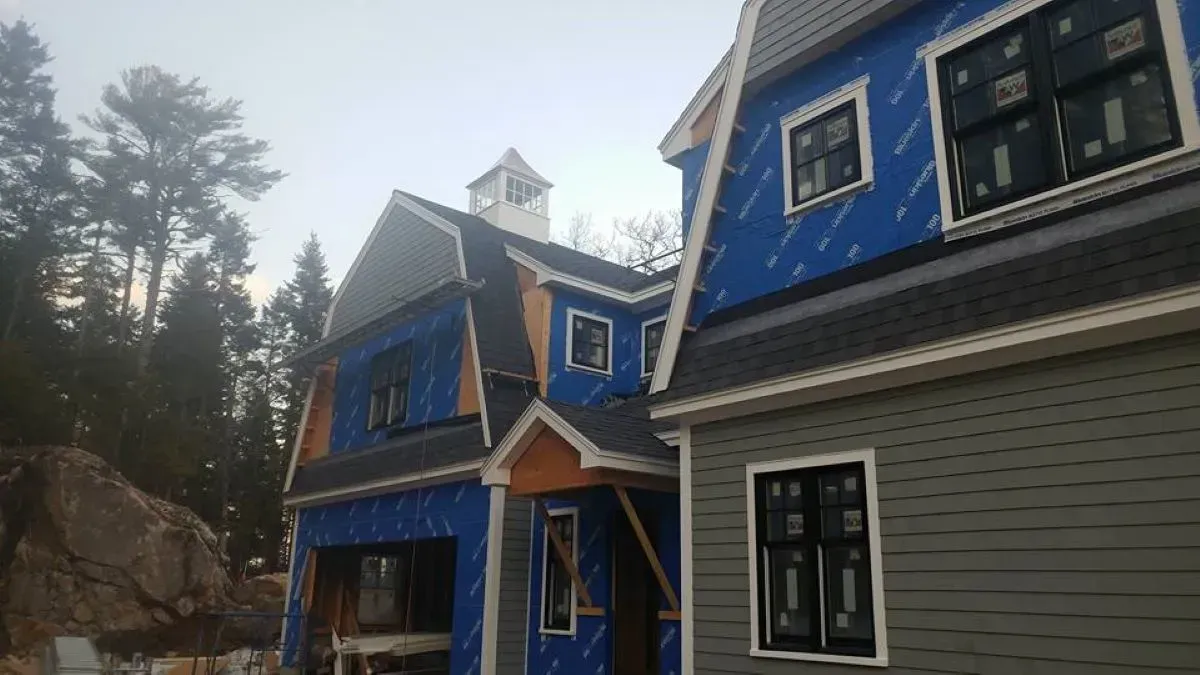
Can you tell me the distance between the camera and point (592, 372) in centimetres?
1322

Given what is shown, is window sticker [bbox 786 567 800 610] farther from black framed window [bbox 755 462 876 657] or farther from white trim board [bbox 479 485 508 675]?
white trim board [bbox 479 485 508 675]

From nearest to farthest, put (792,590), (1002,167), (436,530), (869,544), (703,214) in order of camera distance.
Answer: (869,544) → (1002,167) → (792,590) → (703,214) → (436,530)

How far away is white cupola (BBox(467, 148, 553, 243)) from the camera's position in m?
20.9

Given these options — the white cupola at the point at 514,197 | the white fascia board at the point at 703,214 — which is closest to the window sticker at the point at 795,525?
the white fascia board at the point at 703,214

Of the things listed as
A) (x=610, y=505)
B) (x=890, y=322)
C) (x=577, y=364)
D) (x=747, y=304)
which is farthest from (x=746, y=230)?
(x=577, y=364)

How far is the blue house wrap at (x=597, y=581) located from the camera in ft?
31.1

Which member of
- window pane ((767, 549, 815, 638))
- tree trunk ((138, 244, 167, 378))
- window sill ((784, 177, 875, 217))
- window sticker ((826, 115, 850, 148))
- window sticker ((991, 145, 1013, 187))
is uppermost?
tree trunk ((138, 244, 167, 378))

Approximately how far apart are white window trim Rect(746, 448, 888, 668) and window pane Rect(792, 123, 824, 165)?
284 cm

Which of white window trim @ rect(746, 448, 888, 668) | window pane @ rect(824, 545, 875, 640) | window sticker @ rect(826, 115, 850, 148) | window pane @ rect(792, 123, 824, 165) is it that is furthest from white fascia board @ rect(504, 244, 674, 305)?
window pane @ rect(824, 545, 875, 640)

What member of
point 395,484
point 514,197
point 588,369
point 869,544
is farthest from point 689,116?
point 514,197

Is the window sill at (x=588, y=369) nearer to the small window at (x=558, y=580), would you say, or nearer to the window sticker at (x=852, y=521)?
the small window at (x=558, y=580)

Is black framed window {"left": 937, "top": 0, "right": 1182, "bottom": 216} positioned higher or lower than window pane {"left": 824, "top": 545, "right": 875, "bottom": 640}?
higher

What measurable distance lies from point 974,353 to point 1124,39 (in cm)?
234

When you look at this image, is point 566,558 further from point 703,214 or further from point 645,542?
point 703,214
